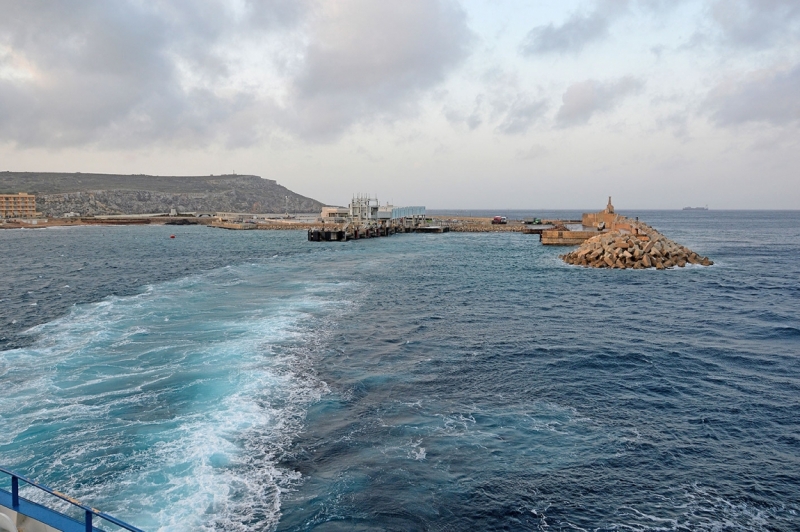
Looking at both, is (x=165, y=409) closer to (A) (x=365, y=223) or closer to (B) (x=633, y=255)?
Result: (B) (x=633, y=255)

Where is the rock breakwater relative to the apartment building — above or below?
below

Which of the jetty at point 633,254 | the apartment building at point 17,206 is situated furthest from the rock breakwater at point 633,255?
the apartment building at point 17,206

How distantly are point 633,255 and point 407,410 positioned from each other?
40102 millimetres

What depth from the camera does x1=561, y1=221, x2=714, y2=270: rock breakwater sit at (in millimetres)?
47844

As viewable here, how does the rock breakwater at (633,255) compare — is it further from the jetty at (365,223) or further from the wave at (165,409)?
the jetty at (365,223)

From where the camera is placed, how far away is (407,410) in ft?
48.9

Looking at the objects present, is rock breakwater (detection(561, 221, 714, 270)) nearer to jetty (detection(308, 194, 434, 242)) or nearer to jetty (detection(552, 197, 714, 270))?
jetty (detection(552, 197, 714, 270))

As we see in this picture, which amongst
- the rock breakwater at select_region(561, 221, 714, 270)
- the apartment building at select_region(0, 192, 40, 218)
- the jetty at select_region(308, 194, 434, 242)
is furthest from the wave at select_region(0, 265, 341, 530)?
the apartment building at select_region(0, 192, 40, 218)

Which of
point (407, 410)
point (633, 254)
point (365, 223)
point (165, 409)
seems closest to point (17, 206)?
point (365, 223)

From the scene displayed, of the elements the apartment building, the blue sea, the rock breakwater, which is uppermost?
the apartment building

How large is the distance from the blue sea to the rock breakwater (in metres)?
15.6

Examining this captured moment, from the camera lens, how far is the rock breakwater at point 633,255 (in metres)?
47.8

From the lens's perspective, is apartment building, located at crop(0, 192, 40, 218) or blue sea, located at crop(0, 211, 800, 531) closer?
blue sea, located at crop(0, 211, 800, 531)

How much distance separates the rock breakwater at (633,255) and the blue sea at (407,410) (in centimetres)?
1563
